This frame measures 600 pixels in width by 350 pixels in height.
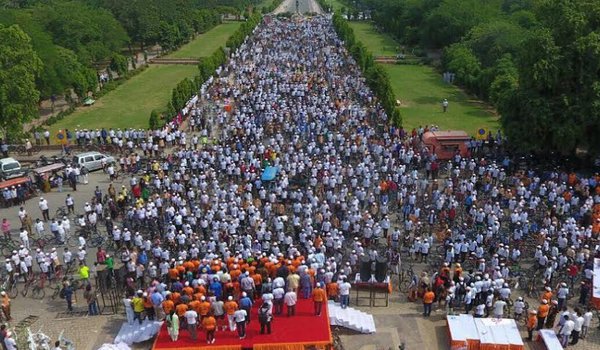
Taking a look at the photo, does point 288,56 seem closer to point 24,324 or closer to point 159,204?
point 159,204

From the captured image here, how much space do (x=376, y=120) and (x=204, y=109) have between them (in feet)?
40.9

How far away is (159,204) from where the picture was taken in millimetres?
23625

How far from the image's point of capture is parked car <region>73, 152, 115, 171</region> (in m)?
29.6

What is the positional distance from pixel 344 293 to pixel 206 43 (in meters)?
65.1

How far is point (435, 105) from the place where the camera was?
44.9 meters

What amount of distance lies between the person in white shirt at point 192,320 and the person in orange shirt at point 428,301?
22.5 ft

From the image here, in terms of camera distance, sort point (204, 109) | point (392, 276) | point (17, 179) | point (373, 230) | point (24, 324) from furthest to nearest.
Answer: point (204, 109)
point (17, 179)
point (373, 230)
point (392, 276)
point (24, 324)

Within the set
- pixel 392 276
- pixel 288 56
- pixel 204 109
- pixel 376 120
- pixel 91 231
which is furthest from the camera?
pixel 288 56

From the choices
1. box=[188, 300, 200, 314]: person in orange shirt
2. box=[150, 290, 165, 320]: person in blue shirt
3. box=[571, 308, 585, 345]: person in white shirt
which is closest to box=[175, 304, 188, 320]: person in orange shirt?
box=[188, 300, 200, 314]: person in orange shirt

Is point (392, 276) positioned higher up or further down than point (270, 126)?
further down

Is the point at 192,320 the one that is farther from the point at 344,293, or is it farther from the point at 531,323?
the point at 531,323

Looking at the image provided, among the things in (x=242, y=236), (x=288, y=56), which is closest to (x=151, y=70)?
(x=288, y=56)

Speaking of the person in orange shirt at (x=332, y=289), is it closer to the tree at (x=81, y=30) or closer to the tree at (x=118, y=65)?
the tree at (x=81, y=30)

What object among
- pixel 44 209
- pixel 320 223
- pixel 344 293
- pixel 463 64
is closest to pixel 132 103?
pixel 44 209
